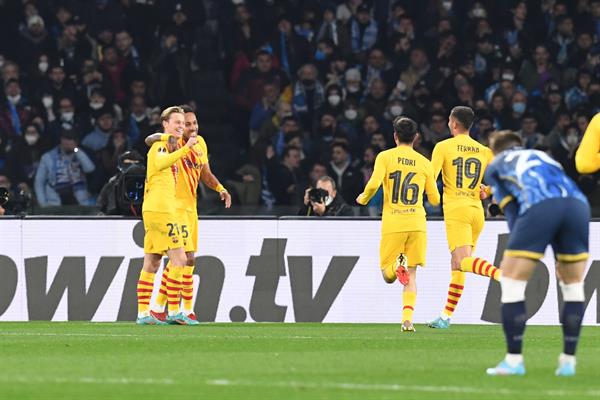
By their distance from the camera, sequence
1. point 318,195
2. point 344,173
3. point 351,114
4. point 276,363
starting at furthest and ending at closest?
point 351,114 → point 344,173 → point 318,195 → point 276,363

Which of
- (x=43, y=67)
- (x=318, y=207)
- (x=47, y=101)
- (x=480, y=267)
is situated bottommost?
(x=480, y=267)

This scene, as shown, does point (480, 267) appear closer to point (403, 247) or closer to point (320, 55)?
point (403, 247)

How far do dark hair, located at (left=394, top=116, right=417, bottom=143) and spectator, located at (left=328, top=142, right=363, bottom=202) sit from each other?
5932mm

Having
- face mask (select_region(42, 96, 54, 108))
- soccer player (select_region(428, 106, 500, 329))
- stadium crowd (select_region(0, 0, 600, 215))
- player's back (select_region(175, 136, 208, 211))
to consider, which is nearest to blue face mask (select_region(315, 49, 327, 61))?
stadium crowd (select_region(0, 0, 600, 215))

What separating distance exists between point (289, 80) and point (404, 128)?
8716 millimetres

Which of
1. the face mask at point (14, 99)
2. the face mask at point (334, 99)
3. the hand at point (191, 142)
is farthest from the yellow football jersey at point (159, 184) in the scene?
the face mask at point (14, 99)

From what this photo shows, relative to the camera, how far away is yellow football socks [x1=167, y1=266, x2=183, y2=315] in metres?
16.3

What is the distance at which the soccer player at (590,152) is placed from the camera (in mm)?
11719


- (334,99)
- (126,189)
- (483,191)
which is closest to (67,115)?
(334,99)

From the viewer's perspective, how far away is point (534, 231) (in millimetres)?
9734

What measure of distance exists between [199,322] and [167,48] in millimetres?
7697

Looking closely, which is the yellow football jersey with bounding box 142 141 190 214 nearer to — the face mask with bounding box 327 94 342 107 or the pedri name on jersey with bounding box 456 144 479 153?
the pedri name on jersey with bounding box 456 144 479 153

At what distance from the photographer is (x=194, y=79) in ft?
81.5

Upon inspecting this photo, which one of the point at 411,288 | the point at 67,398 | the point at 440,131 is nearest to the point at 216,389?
the point at 67,398
